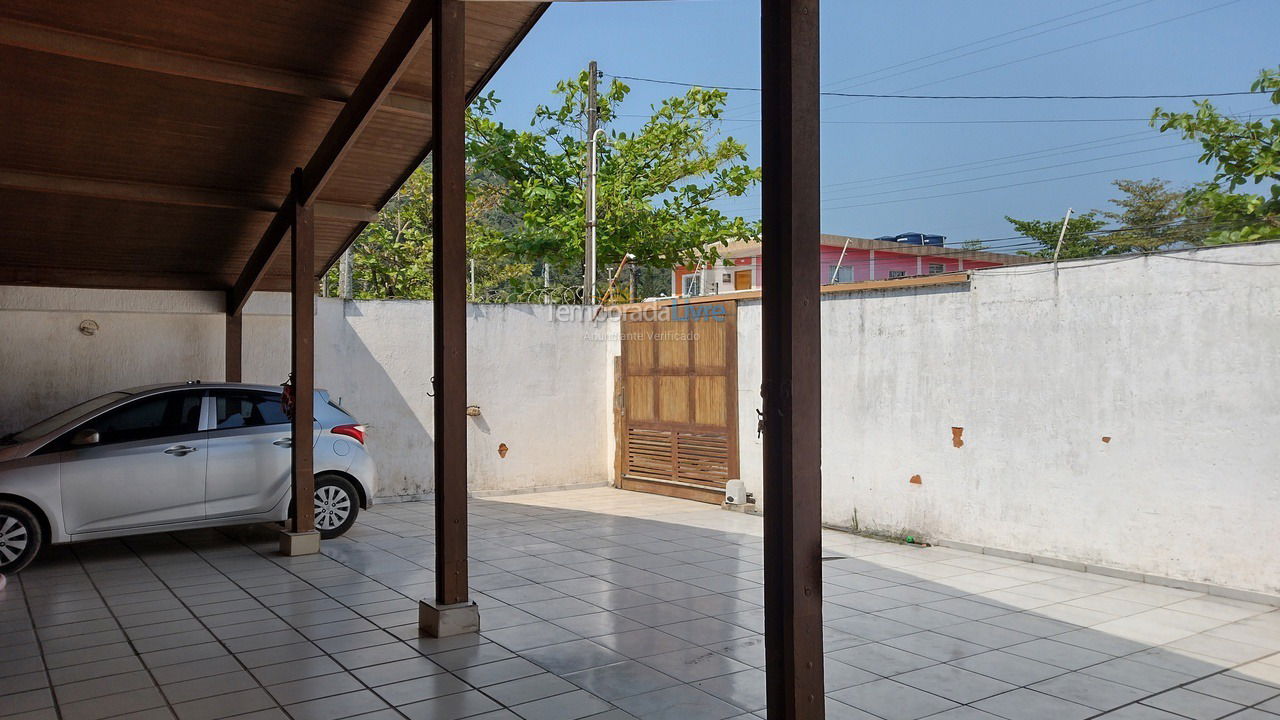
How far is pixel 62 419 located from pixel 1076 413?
786 cm

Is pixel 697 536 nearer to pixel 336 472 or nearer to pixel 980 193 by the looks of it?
pixel 336 472

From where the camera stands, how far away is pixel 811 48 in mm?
2842

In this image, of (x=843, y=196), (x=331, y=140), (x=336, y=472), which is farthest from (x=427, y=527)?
(x=843, y=196)

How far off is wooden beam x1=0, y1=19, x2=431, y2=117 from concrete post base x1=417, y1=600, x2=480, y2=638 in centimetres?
355

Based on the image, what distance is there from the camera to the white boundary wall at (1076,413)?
5.85 meters

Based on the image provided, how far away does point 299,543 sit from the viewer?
24.3 ft

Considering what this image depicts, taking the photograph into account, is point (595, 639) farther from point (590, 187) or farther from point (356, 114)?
point (590, 187)

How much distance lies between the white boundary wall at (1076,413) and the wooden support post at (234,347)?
5.89 metres

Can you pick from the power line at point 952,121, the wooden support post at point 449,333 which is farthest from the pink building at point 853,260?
the wooden support post at point 449,333

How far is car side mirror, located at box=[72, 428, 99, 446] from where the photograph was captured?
6934 mm

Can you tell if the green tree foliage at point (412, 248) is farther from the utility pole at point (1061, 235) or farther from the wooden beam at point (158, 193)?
the utility pole at point (1061, 235)

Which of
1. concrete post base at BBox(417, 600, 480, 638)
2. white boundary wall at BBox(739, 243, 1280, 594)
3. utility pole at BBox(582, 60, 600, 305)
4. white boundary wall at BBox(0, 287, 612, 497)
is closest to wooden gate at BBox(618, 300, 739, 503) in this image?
white boundary wall at BBox(0, 287, 612, 497)

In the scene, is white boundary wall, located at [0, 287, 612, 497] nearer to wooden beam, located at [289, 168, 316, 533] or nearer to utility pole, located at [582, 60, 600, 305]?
wooden beam, located at [289, 168, 316, 533]

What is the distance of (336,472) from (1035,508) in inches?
229
